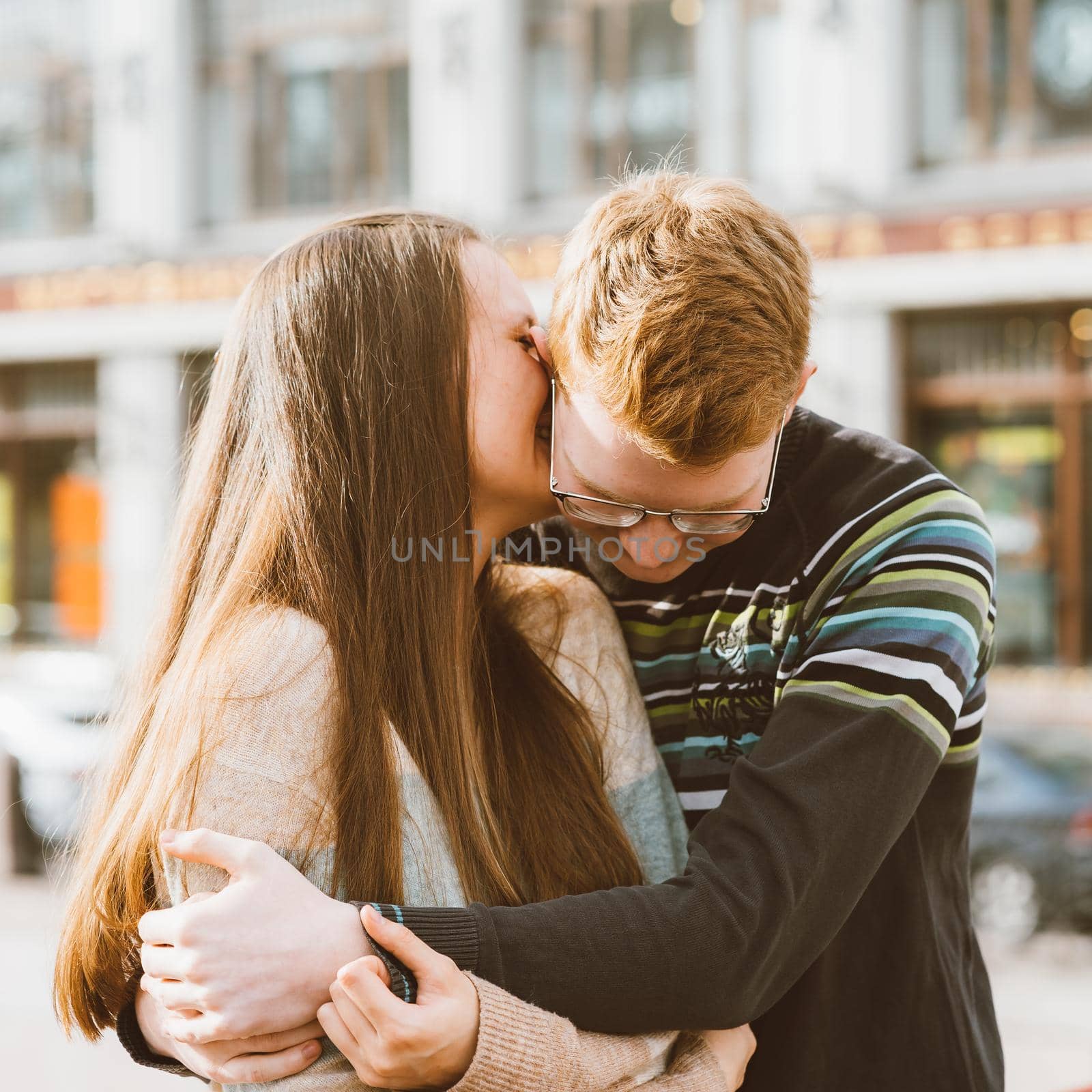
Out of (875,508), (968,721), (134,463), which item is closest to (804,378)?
(875,508)

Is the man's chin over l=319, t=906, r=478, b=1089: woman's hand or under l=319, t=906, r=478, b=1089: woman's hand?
over

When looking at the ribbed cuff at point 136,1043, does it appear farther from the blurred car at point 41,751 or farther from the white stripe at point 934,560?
the blurred car at point 41,751

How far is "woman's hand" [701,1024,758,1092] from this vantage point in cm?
160

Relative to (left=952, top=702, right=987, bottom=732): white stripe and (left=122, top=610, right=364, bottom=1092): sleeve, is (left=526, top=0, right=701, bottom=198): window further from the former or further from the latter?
(left=122, top=610, right=364, bottom=1092): sleeve

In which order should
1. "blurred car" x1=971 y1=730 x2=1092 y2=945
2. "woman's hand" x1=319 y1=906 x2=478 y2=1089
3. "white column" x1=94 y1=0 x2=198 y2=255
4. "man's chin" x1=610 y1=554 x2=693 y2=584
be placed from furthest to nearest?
"white column" x1=94 y1=0 x2=198 y2=255
"blurred car" x1=971 y1=730 x2=1092 y2=945
"man's chin" x1=610 y1=554 x2=693 y2=584
"woman's hand" x1=319 y1=906 x2=478 y2=1089

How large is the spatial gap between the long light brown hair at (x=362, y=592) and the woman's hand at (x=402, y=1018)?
14 centimetres

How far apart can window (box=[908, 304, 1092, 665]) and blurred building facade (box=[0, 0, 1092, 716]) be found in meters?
0.02

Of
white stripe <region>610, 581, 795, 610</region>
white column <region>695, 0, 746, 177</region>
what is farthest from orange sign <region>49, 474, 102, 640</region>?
white stripe <region>610, 581, 795, 610</region>

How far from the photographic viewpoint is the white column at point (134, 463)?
43.8 ft

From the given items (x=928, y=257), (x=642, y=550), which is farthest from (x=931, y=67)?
(x=642, y=550)

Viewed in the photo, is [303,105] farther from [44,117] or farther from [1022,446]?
[1022,446]

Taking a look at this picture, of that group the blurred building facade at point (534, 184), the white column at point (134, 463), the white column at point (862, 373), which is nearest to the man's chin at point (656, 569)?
the blurred building facade at point (534, 184)

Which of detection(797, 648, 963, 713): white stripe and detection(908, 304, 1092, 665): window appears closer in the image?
detection(797, 648, 963, 713): white stripe

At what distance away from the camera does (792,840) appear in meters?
1.49
